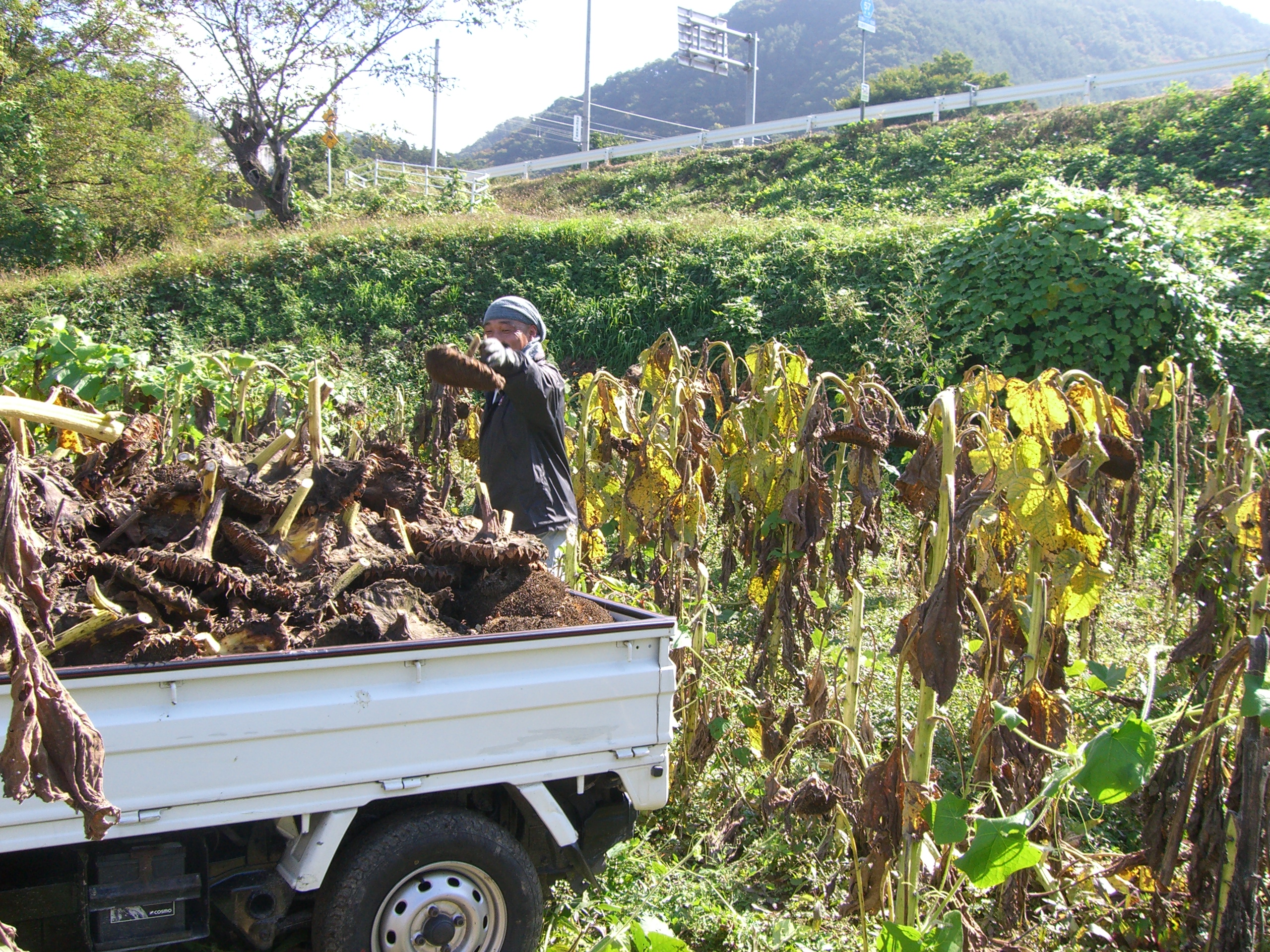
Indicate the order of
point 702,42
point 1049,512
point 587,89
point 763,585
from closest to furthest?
point 1049,512 < point 763,585 < point 587,89 < point 702,42

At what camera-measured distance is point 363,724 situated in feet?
8.63

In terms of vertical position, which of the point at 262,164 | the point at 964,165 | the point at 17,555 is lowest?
the point at 17,555

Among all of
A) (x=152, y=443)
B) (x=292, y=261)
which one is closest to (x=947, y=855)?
(x=152, y=443)

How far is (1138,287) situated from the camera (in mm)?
9320

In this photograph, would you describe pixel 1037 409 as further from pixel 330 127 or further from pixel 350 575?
pixel 330 127

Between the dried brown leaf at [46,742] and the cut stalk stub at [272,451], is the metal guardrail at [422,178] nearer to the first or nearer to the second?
the cut stalk stub at [272,451]

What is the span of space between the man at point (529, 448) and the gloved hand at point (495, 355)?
0.41ft

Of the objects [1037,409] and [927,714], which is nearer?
[927,714]

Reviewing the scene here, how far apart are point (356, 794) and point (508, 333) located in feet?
7.77

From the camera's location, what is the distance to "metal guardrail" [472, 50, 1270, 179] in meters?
19.8

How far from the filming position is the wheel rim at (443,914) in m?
2.75

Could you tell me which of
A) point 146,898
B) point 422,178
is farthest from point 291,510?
point 422,178

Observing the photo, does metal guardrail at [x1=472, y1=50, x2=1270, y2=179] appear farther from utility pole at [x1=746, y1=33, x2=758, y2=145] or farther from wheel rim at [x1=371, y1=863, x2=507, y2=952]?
wheel rim at [x1=371, y1=863, x2=507, y2=952]

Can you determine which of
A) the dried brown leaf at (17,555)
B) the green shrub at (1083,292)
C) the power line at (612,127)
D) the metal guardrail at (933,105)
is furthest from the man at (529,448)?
the power line at (612,127)
